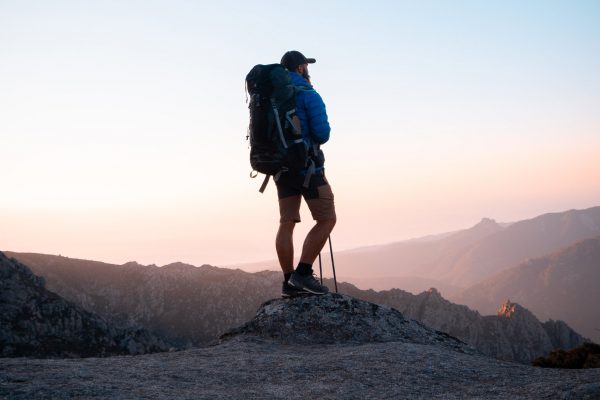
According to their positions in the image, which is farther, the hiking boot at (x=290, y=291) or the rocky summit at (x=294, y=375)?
the hiking boot at (x=290, y=291)

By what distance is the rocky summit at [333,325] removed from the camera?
715 centimetres

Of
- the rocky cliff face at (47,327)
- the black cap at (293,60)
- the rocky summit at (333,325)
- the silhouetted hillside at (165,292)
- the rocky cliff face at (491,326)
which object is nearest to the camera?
the rocky summit at (333,325)

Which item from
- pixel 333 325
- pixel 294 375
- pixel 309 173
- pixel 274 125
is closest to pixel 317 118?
pixel 274 125

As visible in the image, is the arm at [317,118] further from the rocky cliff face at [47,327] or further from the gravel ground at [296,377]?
the rocky cliff face at [47,327]

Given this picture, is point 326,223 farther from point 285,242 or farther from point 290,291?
point 290,291

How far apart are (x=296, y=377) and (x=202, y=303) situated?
66.0m

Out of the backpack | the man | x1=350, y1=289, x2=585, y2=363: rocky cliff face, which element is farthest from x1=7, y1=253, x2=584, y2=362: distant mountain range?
the backpack

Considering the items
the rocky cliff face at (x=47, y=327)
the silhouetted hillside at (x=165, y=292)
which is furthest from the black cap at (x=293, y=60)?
the silhouetted hillside at (x=165, y=292)

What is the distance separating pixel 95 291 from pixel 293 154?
66.5m

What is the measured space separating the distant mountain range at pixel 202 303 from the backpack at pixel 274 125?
57.3m

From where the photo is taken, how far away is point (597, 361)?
10766mm

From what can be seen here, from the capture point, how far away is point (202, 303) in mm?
68188

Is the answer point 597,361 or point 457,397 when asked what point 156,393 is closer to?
point 457,397

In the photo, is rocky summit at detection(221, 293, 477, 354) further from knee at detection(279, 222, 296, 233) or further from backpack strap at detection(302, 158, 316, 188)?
backpack strap at detection(302, 158, 316, 188)
